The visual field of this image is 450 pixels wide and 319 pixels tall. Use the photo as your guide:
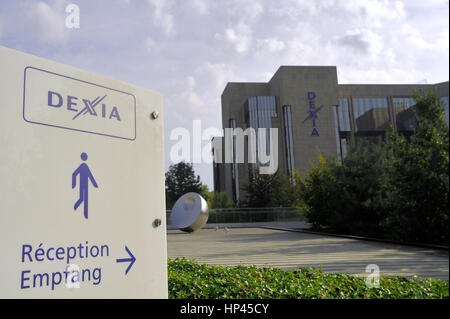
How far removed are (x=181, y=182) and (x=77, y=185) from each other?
52.9m

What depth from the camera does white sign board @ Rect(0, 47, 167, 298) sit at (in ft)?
5.37

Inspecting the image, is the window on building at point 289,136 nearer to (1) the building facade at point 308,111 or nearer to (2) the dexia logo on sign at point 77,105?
(1) the building facade at point 308,111

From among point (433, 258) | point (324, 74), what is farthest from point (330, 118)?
point (433, 258)

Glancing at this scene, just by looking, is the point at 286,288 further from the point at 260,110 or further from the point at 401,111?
the point at 401,111

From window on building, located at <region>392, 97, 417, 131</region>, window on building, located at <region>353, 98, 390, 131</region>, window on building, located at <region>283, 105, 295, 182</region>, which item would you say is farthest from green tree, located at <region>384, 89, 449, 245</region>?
window on building, located at <region>392, 97, 417, 131</region>

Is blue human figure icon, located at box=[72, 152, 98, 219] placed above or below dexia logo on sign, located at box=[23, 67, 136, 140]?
below

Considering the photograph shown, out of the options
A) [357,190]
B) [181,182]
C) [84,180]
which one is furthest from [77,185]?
[181,182]

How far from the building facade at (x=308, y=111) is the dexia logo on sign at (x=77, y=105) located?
3702cm

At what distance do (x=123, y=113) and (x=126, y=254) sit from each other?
2.50 ft

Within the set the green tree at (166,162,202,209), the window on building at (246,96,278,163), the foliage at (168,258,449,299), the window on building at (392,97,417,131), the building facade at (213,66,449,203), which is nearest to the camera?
the foliage at (168,258,449,299)

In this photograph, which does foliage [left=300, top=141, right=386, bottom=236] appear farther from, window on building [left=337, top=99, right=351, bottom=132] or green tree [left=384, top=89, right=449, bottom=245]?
window on building [left=337, top=99, right=351, bottom=132]

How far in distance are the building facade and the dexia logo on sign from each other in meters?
37.0

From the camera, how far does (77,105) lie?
1.87 m
